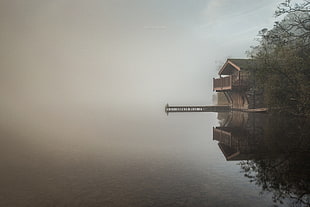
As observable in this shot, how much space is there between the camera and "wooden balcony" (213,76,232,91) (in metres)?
36.3

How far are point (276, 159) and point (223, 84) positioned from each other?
2827 centimetres

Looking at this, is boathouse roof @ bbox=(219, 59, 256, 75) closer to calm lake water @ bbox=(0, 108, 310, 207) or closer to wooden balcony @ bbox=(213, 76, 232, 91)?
wooden balcony @ bbox=(213, 76, 232, 91)

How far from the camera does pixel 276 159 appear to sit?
11289mm

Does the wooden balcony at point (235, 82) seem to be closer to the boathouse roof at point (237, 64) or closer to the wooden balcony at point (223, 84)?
the wooden balcony at point (223, 84)

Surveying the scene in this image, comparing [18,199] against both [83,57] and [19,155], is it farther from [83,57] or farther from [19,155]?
[83,57]

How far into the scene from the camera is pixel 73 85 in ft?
642

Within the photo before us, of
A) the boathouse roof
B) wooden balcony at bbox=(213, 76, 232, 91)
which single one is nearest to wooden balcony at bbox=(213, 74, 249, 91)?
wooden balcony at bbox=(213, 76, 232, 91)

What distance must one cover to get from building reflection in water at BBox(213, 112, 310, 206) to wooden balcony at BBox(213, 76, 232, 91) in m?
18.3

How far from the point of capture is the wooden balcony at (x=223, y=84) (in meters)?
36.3

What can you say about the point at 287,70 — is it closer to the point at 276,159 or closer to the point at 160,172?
the point at 276,159

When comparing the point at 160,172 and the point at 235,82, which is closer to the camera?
the point at 160,172

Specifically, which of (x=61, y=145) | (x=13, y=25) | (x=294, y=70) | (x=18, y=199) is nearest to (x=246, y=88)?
(x=294, y=70)

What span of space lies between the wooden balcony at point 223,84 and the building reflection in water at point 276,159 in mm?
18312

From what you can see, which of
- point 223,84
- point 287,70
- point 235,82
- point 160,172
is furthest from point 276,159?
point 223,84
